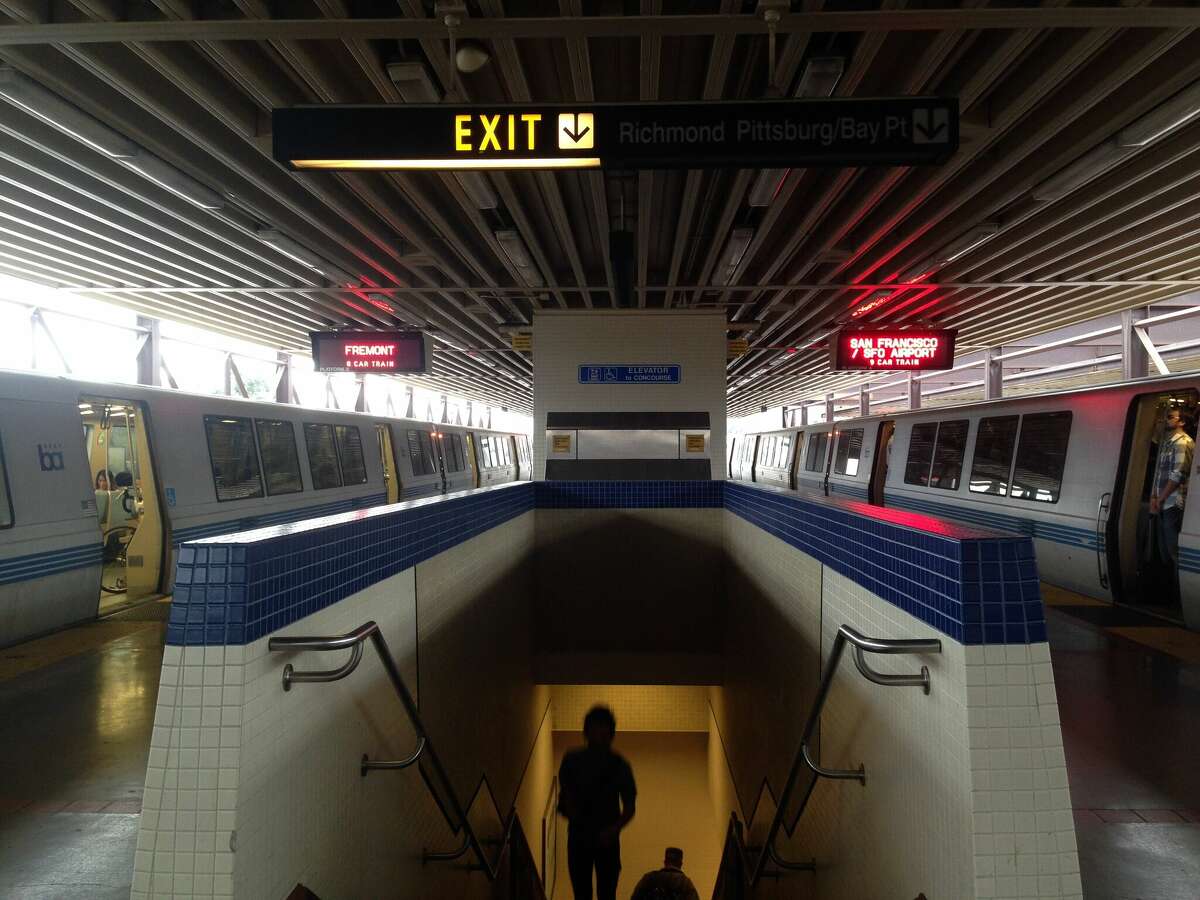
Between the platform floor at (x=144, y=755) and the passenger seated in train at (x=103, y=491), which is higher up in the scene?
the passenger seated in train at (x=103, y=491)

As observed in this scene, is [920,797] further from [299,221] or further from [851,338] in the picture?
[851,338]

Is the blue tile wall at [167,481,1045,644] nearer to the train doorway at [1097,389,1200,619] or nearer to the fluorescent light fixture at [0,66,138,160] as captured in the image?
the fluorescent light fixture at [0,66,138,160]

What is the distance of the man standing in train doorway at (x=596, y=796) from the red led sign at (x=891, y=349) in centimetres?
743

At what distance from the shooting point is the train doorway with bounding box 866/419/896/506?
435 inches

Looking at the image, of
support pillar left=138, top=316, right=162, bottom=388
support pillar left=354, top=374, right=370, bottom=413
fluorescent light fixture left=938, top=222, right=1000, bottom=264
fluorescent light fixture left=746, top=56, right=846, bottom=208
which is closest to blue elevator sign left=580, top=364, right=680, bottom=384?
fluorescent light fixture left=938, top=222, right=1000, bottom=264

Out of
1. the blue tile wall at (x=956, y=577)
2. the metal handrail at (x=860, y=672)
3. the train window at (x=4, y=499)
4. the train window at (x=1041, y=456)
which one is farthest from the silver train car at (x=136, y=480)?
the train window at (x=1041, y=456)

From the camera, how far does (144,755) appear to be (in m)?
3.05

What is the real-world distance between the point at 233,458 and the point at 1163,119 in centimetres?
897

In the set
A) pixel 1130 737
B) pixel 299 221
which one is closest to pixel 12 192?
pixel 299 221

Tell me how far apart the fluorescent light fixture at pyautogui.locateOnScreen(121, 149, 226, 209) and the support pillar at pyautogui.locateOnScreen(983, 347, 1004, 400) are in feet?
53.2

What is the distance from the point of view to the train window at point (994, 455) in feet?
25.0

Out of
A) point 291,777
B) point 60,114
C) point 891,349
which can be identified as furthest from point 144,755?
point 891,349

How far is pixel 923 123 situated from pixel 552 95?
268 centimetres

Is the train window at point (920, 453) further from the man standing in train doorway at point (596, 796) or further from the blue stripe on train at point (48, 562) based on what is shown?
the blue stripe on train at point (48, 562)
